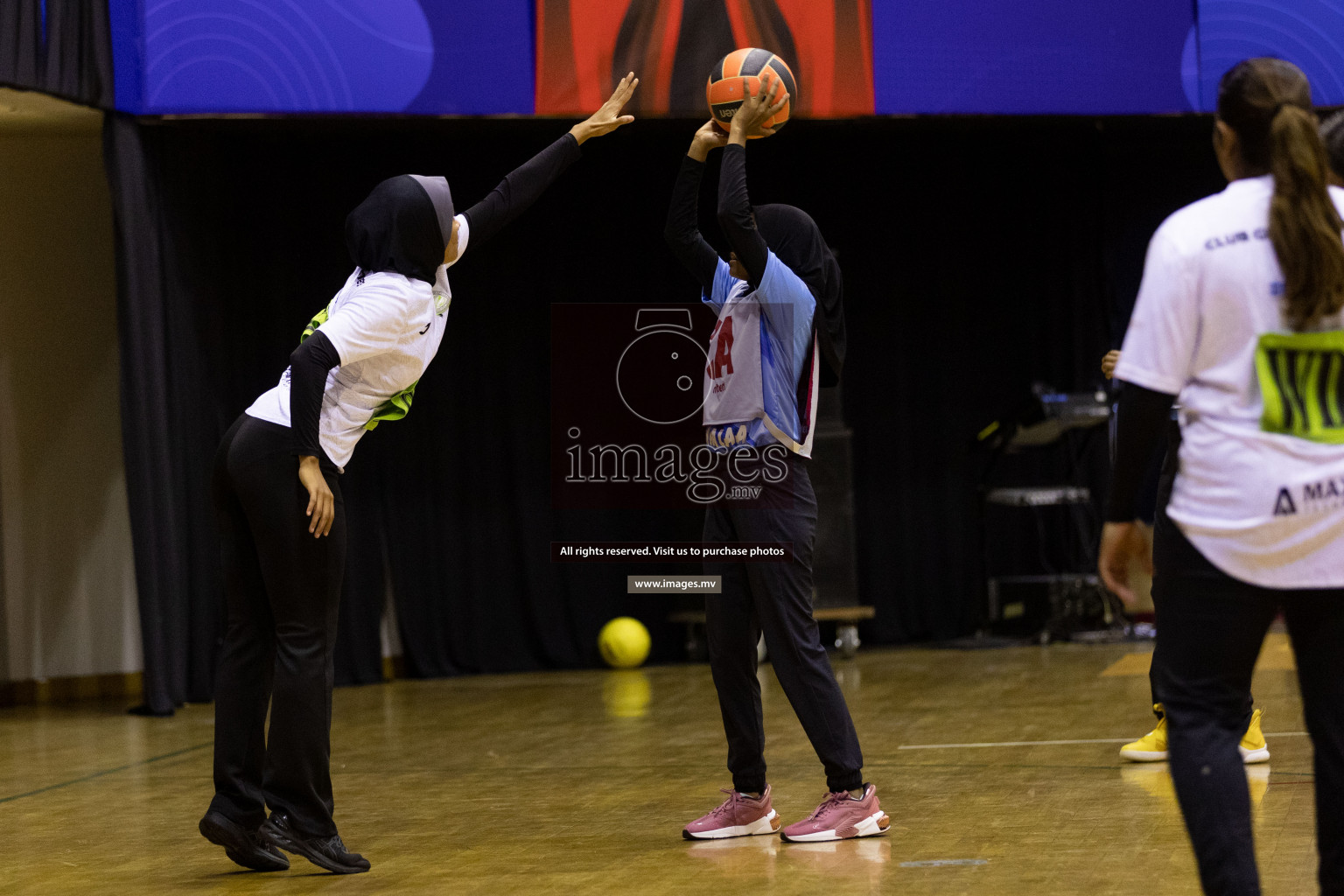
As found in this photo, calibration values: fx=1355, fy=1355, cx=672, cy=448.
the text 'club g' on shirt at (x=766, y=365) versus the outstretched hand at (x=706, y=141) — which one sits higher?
the outstretched hand at (x=706, y=141)

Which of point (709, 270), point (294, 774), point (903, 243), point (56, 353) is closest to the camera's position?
point (294, 774)

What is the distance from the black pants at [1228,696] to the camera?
5.72ft

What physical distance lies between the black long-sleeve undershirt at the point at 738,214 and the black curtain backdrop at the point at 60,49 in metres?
3.33

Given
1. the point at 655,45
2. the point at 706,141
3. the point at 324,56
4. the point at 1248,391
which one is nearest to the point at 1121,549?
the point at 1248,391

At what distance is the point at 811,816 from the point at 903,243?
5.21 metres

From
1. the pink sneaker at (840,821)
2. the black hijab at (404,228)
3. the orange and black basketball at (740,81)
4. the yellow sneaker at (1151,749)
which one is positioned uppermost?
the orange and black basketball at (740,81)

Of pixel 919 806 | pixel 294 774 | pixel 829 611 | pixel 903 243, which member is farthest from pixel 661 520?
pixel 294 774

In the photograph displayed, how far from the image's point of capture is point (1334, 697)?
5.80 ft

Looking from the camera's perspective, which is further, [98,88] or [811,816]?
[98,88]

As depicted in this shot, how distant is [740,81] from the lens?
3.39 m

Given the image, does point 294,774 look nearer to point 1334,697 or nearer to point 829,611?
point 1334,697

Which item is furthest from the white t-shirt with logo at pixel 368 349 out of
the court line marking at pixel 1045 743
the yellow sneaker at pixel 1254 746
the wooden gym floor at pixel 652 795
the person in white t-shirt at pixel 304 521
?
the yellow sneaker at pixel 1254 746

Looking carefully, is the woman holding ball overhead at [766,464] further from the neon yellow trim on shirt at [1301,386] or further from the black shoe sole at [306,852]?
the neon yellow trim on shirt at [1301,386]

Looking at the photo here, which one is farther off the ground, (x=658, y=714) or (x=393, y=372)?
(x=393, y=372)
